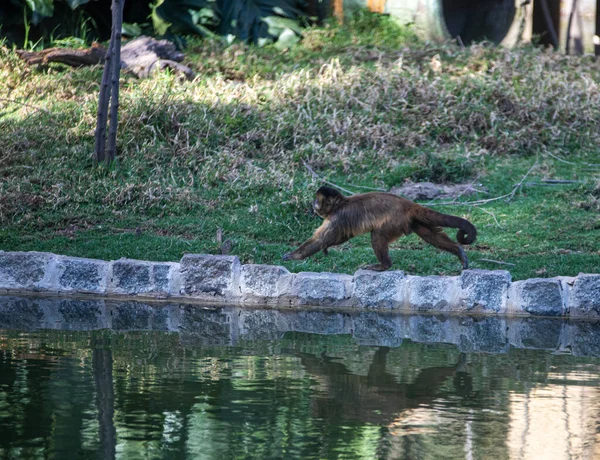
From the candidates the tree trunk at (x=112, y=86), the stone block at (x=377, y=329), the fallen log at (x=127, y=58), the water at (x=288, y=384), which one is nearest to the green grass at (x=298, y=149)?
the fallen log at (x=127, y=58)

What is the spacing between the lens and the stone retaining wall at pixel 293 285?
31.3ft

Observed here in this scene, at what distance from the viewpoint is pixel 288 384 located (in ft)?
22.5

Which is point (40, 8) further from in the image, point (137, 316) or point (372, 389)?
point (372, 389)

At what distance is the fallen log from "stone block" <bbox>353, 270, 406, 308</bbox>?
27.6ft

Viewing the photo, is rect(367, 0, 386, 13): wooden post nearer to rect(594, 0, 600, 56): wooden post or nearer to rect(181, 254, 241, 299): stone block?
rect(594, 0, 600, 56): wooden post

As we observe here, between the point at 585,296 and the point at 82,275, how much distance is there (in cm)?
536

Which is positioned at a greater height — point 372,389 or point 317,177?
point 317,177

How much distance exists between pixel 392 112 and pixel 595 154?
3482mm

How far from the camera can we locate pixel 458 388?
22.5 ft

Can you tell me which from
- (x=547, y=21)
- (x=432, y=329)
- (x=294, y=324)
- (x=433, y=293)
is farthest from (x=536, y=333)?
(x=547, y=21)

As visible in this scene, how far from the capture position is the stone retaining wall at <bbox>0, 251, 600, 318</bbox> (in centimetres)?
955

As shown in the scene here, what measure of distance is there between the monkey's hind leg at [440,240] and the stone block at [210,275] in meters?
2.02

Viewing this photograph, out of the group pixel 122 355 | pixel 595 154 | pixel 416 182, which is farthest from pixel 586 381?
pixel 595 154

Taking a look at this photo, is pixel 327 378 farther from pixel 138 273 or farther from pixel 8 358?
pixel 138 273
